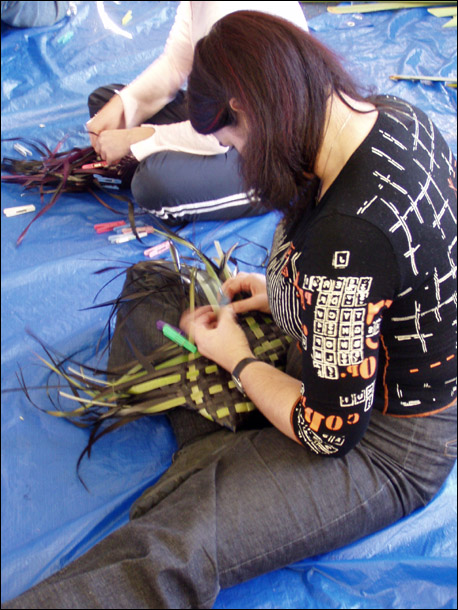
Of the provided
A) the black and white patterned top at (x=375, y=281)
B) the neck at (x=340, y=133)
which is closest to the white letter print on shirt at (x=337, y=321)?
the black and white patterned top at (x=375, y=281)

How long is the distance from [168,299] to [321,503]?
0.47 meters

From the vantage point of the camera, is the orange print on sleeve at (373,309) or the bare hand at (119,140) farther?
the bare hand at (119,140)

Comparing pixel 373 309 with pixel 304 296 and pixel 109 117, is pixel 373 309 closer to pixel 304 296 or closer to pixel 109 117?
pixel 304 296

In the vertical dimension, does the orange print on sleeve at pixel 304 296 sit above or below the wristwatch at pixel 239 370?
above

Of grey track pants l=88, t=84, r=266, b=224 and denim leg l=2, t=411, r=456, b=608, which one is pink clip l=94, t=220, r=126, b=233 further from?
denim leg l=2, t=411, r=456, b=608

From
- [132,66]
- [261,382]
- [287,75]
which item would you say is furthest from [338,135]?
[132,66]

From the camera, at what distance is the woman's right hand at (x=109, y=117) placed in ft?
4.28

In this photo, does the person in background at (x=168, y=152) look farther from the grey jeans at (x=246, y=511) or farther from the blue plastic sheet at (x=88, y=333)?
the grey jeans at (x=246, y=511)

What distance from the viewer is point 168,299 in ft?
3.08

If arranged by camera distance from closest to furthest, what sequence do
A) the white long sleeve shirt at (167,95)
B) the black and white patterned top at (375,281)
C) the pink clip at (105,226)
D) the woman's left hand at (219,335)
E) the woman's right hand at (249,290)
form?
the black and white patterned top at (375,281) → the woman's left hand at (219,335) → the woman's right hand at (249,290) → the white long sleeve shirt at (167,95) → the pink clip at (105,226)

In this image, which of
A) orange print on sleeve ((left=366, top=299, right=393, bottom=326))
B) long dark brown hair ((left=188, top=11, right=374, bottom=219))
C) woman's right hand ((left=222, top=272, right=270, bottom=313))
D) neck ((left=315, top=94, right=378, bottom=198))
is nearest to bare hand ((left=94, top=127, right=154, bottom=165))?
woman's right hand ((left=222, top=272, right=270, bottom=313))

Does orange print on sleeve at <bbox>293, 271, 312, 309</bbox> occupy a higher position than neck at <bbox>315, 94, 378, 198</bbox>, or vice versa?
neck at <bbox>315, 94, 378, 198</bbox>

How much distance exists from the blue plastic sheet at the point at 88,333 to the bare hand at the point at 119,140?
15cm

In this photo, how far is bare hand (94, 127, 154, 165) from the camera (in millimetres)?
1295
